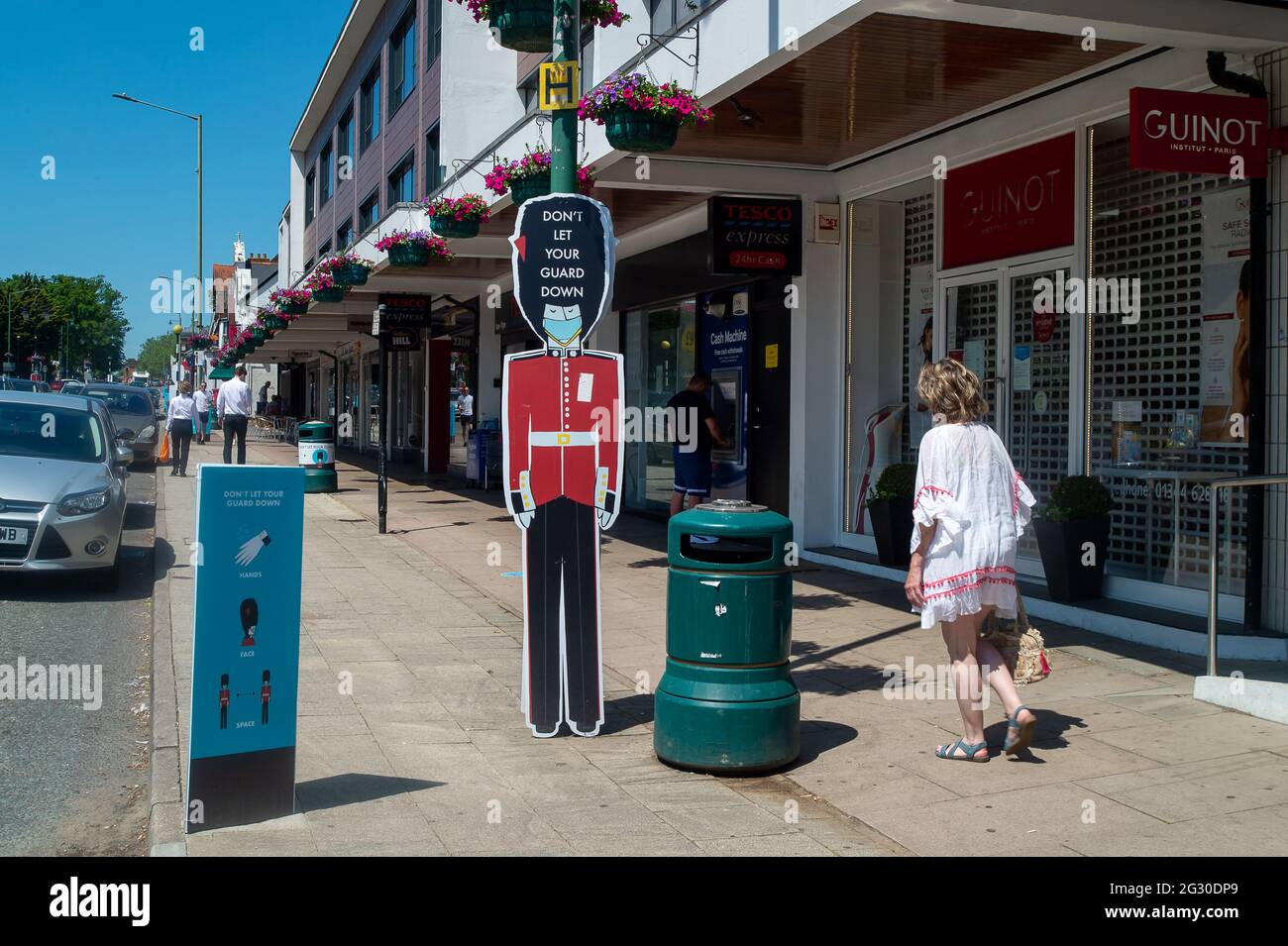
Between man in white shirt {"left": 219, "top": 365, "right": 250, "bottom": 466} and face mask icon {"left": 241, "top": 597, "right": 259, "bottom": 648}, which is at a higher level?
man in white shirt {"left": 219, "top": 365, "right": 250, "bottom": 466}

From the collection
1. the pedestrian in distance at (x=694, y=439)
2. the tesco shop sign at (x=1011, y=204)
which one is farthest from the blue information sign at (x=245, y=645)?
the pedestrian in distance at (x=694, y=439)

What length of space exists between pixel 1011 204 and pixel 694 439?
4186 millimetres

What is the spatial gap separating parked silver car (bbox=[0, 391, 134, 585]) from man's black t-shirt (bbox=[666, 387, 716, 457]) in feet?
17.9

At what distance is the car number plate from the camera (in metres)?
9.27

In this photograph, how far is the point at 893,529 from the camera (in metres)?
10.6

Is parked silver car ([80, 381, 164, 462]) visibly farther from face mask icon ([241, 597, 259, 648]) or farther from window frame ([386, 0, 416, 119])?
face mask icon ([241, 597, 259, 648])

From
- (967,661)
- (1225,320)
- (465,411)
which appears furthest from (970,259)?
(465,411)

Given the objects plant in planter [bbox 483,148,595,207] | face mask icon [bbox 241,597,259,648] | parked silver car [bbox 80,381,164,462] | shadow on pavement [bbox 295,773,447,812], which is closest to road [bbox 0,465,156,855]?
shadow on pavement [bbox 295,773,447,812]

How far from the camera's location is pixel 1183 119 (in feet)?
23.5

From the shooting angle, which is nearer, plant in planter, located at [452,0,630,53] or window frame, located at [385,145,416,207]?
plant in planter, located at [452,0,630,53]

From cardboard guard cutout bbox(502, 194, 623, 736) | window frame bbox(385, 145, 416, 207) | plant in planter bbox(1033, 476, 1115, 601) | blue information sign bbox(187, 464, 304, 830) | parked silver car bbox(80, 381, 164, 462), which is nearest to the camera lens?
blue information sign bbox(187, 464, 304, 830)

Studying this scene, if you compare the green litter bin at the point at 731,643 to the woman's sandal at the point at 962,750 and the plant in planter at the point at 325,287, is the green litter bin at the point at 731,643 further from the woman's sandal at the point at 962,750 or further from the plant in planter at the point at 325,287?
the plant in planter at the point at 325,287

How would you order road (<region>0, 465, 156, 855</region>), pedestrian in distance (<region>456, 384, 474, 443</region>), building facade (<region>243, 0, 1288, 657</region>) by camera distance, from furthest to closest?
1. pedestrian in distance (<region>456, 384, 474, 443</region>)
2. building facade (<region>243, 0, 1288, 657</region>)
3. road (<region>0, 465, 156, 855</region>)
